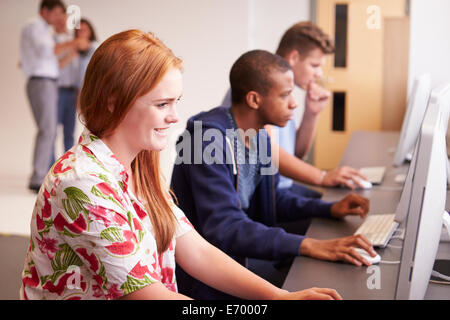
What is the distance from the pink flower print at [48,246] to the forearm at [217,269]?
282mm

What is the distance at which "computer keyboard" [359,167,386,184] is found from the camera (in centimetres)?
229

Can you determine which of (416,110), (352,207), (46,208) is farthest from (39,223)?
(416,110)

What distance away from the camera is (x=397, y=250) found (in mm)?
1482

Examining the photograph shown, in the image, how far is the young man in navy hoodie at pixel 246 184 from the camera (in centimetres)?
149

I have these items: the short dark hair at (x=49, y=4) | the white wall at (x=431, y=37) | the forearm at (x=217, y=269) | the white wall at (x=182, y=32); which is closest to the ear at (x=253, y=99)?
the forearm at (x=217, y=269)

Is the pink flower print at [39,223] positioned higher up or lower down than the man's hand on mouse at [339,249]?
higher up

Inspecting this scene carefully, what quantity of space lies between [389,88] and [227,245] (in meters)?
3.53

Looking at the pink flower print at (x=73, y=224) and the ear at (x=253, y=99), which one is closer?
the pink flower print at (x=73, y=224)

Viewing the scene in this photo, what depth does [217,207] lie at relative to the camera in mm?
1562

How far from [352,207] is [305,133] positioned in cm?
97

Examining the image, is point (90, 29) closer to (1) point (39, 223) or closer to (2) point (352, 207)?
(2) point (352, 207)

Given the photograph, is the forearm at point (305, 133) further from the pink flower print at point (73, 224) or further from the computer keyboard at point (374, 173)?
the pink flower print at point (73, 224)

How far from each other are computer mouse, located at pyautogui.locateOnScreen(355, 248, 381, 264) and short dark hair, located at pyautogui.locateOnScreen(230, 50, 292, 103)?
0.56 m

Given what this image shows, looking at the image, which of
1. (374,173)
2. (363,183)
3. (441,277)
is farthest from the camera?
(374,173)
